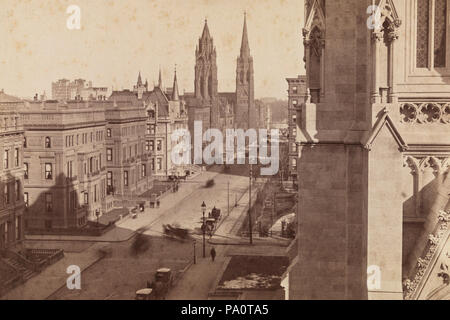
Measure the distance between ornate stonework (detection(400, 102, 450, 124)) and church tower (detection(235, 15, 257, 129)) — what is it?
559cm

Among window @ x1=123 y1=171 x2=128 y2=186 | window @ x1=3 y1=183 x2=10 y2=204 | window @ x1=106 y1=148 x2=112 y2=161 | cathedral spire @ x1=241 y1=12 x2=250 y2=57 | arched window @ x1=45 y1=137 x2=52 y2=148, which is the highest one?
cathedral spire @ x1=241 y1=12 x2=250 y2=57

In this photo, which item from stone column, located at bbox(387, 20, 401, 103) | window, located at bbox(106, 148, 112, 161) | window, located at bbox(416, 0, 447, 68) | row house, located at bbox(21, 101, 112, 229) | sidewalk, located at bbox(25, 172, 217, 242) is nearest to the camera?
stone column, located at bbox(387, 20, 401, 103)

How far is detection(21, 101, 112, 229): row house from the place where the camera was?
29.9 m

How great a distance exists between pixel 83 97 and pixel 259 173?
1029 cm

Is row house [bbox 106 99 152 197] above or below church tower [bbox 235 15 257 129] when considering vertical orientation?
below

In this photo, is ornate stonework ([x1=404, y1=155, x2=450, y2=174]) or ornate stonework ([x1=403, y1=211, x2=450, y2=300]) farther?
ornate stonework ([x1=404, y1=155, x2=450, y2=174])

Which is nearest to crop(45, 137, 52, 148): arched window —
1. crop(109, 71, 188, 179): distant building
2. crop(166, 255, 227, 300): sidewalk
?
crop(109, 71, 188, 179): distant building

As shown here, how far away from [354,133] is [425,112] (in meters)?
1.45

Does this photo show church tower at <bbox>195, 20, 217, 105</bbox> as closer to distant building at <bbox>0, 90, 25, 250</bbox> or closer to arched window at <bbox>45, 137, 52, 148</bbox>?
distant building at <bbox>0, 90, 25, 250</bbox>

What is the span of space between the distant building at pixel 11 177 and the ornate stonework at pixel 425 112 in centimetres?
1662

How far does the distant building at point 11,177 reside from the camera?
80.5ft

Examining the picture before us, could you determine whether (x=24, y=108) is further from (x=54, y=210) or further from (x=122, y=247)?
(x=122, y=247)

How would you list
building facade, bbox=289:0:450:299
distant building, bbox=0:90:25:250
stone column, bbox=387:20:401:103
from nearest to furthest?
stone column, bbox=387:20:401:103 < building facade, bbox=289:0:450:299 < distant building, bbox=0:90:25:250
